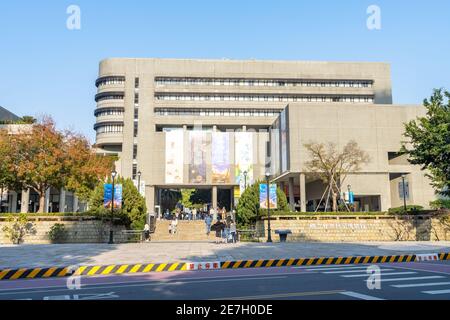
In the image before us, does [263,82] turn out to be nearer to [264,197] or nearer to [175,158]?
[175,158]

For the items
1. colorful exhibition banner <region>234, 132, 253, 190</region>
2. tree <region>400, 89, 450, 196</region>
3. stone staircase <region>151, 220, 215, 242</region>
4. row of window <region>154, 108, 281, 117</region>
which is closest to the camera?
tree <region>400, 89, 450, 196</region>

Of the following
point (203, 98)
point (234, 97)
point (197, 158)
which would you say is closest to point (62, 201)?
point (197, 158)

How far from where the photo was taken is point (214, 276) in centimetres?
1182

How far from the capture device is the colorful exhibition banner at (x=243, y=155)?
224ft

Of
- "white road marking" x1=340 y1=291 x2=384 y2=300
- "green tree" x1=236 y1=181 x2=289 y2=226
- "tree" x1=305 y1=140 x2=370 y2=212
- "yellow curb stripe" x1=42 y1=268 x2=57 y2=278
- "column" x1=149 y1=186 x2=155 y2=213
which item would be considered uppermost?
"tree" x1=305 y1=140 x2=370 y2=212

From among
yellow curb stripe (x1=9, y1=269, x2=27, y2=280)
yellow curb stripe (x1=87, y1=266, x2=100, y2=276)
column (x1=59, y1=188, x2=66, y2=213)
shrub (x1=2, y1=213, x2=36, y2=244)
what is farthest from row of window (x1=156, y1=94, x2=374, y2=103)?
yellow curb stripe (x1=9, y1=269, x2=27, y2=280)

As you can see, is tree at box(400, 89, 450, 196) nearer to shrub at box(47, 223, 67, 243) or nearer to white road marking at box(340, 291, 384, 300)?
white road marking at box(340, 291, 384, 300)

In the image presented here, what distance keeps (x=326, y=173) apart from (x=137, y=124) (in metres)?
38.2

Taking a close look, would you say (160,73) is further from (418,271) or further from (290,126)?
(418,271)

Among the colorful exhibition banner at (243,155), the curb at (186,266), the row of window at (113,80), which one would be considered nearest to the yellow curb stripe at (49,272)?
the curb at (186,266)

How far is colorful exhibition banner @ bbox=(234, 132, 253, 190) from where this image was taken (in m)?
68.3

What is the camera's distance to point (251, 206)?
37.4m

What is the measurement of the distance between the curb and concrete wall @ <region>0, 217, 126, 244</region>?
756 inches

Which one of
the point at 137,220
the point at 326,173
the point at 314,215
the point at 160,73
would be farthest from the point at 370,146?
the point at 160,73
